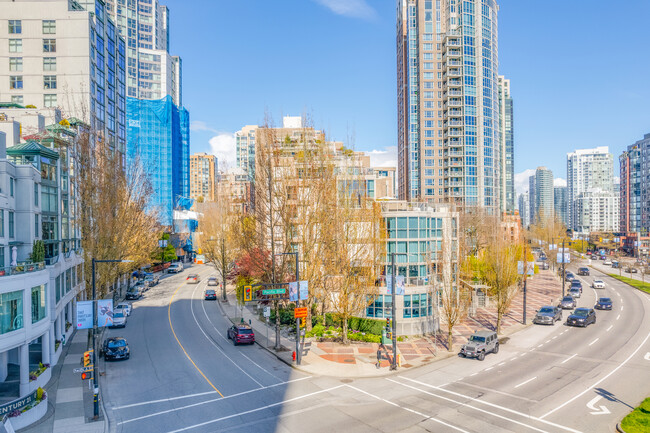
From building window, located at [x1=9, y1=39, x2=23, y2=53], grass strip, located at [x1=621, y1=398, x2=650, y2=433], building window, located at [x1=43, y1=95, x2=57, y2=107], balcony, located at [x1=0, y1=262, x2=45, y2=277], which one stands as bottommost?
grass strip, located at [x1=621, y1=398, x2=650, y2=433]

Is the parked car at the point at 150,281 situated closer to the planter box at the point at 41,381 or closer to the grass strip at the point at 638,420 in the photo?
the planter box at the point at 41,381

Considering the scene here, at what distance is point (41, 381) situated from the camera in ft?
85.3

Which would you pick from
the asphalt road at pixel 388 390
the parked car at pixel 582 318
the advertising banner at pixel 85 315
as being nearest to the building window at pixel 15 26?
the asphalt road at pixel 388 390

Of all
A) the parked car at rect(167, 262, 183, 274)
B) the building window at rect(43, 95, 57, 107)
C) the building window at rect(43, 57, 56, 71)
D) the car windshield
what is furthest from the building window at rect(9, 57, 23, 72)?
the car windshield

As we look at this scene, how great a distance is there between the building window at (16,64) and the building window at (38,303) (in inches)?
1981

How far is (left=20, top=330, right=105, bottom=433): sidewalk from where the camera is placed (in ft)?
68.6

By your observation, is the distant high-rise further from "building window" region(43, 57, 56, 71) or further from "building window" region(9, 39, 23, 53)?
"building window" region(9, 39, 23, 53)

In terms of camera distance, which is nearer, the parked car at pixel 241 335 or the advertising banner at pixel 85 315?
the advertising banner at pixel 85 315

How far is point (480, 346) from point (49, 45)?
Answer: 69.0 meters

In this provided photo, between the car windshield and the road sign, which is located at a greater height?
the road sign

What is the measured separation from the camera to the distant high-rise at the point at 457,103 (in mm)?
100938

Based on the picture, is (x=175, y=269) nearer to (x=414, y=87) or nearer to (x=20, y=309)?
(x=20, y=309)

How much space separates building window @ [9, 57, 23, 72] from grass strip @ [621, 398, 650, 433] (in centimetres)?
7712

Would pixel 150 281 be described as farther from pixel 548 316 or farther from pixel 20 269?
pixel 548 316
